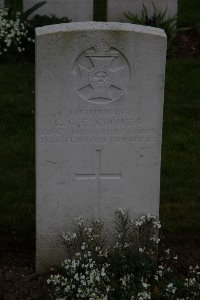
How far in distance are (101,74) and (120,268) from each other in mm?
1298

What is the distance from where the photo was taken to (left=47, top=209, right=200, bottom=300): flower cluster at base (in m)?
5.39

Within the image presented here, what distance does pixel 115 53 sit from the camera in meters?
5.54

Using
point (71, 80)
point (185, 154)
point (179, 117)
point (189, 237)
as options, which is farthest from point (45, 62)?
point (179, 117)

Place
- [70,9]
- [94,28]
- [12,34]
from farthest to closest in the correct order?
[70,9] < [12,34] < [94,28]

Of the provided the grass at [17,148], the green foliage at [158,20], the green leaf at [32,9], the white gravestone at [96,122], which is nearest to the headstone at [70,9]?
the green leaf at [32,9]

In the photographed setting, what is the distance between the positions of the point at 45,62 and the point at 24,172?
2.55m

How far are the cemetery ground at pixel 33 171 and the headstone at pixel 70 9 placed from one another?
1.24m

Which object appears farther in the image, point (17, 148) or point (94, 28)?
point (17, 148)

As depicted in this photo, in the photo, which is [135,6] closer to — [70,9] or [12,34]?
[70,9]

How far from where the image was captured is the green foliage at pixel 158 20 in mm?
11688

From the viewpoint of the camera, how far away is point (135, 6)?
12148 millimetres

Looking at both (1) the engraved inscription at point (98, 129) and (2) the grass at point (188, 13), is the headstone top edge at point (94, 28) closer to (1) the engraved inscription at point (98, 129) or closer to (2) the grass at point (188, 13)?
A: (1) the engraved inscription at point (98, 129)

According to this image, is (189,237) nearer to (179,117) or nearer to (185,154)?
(185,154)

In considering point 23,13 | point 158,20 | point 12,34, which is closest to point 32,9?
point 23,13
